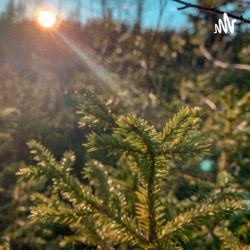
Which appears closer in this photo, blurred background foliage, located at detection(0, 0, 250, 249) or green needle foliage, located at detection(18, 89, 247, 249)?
green needle foliage, located at detection(18, 89, 247, 249)

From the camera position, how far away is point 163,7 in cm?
228

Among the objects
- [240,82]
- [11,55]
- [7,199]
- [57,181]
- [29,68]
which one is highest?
[11,55]

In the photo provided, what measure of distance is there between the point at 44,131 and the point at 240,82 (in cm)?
334

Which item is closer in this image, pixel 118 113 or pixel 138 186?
pixel 138 186

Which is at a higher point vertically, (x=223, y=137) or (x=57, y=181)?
(x=223, y=137)

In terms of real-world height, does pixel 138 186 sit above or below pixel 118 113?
below

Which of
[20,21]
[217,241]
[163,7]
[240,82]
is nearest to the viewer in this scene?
[217,241]

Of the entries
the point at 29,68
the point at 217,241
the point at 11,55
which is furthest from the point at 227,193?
the point at 11,55

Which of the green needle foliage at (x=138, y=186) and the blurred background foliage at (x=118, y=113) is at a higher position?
the blurred background foliage at (x=118, y=113)

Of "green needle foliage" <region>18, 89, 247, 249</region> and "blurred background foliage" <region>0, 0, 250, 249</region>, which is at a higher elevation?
"blurred background foliage" <region>0, 0, 250, 249</region>

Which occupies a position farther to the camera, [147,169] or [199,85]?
[199,85]

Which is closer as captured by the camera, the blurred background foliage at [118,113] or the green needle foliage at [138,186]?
the green needle foliage at [138,186]

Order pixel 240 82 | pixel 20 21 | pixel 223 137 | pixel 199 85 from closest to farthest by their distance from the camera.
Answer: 1. pixel 223 137
2. pixel 199 85
3. pixel 240 82
4. pixel 20 21

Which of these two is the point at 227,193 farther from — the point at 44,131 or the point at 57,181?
the point at 44,131
